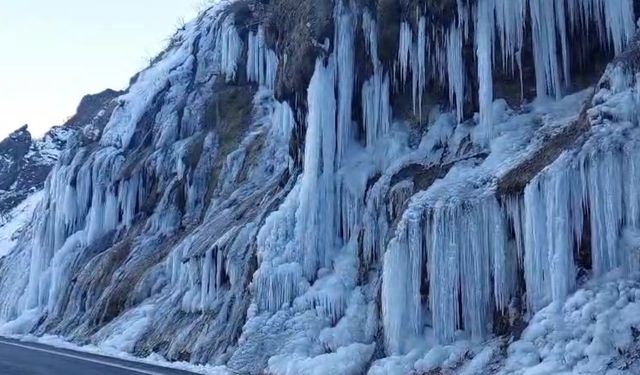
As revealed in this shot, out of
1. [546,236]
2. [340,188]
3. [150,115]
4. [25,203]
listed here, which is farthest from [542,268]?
[25,203]

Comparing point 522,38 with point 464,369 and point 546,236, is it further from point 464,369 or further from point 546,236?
point 464,369

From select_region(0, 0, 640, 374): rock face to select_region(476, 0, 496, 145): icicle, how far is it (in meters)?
0.04

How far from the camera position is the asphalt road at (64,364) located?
16.7 m

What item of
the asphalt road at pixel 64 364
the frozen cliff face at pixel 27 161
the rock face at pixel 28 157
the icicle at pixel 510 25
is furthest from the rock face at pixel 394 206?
the rock face at pixel 28 157

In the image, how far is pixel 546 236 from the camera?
12516mm

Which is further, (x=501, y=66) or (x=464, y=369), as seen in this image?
(x=501, y=66)

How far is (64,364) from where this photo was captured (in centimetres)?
1864

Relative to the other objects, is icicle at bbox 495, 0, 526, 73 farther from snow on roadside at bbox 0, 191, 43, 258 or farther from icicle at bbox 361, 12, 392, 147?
snow on roadside at bbox 0, 191, 43, 258

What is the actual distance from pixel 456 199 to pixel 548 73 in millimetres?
3865

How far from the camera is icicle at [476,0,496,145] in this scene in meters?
16.8

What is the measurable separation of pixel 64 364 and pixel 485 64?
1188 cm

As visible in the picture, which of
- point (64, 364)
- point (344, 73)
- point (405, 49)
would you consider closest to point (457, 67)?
point (405, 49)

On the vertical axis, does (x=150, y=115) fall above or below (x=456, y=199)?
above

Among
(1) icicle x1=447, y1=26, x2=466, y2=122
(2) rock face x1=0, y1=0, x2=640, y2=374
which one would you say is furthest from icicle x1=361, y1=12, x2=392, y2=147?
(1) icicle x1=447, y1=26, x2=466, y2=122
